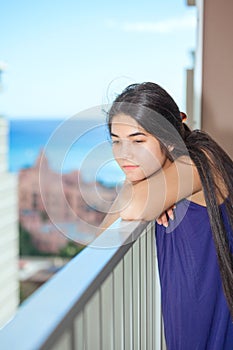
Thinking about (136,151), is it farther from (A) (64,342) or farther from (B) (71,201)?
(A) (64,342)

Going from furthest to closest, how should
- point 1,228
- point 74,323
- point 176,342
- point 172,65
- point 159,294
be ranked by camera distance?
Result: point 172,65
point 1,228
point 159,294
point 176,342
point 74,323

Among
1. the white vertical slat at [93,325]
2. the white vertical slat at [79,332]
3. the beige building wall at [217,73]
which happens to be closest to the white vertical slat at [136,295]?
the white vertical slat at [93,325]

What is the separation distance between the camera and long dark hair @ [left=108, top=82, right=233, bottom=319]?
148 cm

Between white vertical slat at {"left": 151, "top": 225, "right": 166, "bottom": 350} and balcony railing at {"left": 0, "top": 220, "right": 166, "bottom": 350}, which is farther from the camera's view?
white vertical slat at {"left": 151, "top": 225, "right": 166, "bottom": 350}

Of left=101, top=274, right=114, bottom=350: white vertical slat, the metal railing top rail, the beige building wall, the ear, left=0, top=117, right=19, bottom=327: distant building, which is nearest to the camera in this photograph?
the metal railing top rail

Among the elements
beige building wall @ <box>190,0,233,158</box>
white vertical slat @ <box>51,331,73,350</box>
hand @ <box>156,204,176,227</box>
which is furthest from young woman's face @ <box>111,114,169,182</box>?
beige building wall @ <box>190,0,233,158</box>

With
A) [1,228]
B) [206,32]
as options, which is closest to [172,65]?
[1,228]

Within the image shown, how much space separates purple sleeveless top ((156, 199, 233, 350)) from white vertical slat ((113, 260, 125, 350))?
34 centimetres

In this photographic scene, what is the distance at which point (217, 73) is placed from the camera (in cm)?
297

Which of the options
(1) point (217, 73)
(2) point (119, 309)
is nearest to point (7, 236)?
(1) point (217, 73)

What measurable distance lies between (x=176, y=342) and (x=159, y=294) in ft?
0.77

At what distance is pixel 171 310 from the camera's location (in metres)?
1.61

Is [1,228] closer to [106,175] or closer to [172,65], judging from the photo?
[172,65]

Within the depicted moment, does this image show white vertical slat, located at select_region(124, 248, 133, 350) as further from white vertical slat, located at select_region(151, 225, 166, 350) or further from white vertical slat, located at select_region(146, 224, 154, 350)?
white vertical slat, located at select_region(151, 225, 166, 350)
